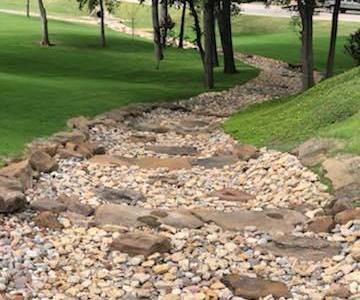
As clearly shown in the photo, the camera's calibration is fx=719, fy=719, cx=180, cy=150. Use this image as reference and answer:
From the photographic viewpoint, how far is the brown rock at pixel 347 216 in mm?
12289

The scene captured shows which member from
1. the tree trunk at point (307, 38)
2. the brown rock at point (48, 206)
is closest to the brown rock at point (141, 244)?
the brown rock at point (48, 206)

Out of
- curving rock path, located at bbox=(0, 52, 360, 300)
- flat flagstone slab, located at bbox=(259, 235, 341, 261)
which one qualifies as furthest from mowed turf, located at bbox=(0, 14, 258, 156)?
flat flagstone slab, located at bbox=(259, 235, 341, 261)

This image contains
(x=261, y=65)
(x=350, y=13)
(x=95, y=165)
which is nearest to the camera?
(x=95, y=165)

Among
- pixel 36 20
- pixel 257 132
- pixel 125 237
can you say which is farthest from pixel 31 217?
pixel 36 20

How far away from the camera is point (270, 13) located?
78750mm

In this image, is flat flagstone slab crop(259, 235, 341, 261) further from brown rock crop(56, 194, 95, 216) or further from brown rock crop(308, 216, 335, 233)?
brown rock crop(56, 194, 95, 216)

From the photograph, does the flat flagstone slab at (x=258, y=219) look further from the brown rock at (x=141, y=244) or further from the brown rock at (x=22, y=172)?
the brown rock at (x=22, y=172)

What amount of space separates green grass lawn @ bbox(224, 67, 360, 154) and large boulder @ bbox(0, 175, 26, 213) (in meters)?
7.18

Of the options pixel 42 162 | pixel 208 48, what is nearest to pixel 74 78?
pixel 208 48

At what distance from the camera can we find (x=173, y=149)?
20.1 m

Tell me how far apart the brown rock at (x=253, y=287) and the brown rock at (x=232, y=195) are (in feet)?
14.5

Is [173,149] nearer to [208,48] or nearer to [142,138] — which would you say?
[142,138]

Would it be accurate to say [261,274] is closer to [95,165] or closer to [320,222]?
[320,222]

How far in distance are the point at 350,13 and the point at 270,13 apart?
8602mm
